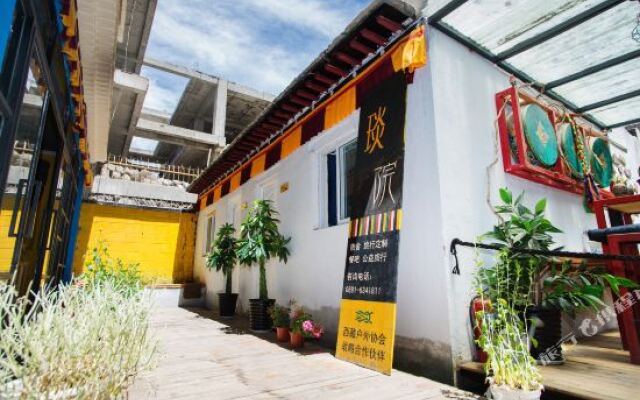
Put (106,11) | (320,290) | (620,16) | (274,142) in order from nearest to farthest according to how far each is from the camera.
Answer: (106,11), (620,16), (320,290), (274,142)

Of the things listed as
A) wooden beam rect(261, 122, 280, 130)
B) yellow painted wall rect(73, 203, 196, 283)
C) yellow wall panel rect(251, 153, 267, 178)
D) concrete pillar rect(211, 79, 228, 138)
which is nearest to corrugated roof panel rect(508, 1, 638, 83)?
wooden beam rect(261, 122, 280, 130)

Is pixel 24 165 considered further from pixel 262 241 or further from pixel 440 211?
pixel 440 211

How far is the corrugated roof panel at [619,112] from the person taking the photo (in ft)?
17.7

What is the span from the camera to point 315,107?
5586mm

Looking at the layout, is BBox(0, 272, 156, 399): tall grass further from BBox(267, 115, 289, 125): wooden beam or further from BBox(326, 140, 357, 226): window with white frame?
BBox(267, 115, 289, 125): wooden beam

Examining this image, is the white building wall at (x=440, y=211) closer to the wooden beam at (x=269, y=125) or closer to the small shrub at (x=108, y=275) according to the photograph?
the wooden beam at (x=269, y=125)

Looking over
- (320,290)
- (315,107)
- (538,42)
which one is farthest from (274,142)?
(538,42)

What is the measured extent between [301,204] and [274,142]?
181 cm

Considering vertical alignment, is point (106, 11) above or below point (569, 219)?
above

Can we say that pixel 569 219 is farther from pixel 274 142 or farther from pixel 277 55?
pixel 277 55

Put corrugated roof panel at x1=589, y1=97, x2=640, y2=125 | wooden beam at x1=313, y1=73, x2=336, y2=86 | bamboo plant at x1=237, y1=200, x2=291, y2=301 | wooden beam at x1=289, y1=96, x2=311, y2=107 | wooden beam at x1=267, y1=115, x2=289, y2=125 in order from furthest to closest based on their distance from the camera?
1. wooden beam at x1=267, y1=115, x2=289, y2=125
2. bamboo plant at x1=237, y1=200, x2=291, y2=301
3. wooden beam at x1=289, y1=96, x2=311, y2=107
4. corrugated roof panel at x1=589, y1=97, x2=640, y2=125
5. wooden beam at x1=313, y1=73, x2=336, y2=86

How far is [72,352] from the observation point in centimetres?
136

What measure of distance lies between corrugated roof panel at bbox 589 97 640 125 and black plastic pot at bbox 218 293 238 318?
763 centimetres

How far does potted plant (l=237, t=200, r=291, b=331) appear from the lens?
18.6 feet
